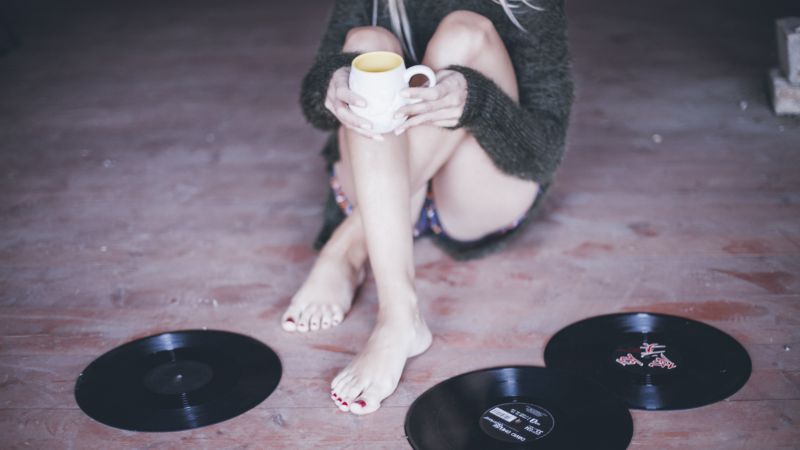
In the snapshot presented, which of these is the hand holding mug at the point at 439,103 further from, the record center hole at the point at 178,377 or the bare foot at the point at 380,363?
the record center hole at the point at 178,377

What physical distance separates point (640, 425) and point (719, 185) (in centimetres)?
91

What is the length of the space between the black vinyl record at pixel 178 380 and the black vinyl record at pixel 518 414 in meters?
0.28

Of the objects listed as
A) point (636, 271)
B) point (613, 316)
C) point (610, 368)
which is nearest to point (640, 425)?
point (610, 368)

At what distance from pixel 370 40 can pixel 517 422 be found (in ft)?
2.22

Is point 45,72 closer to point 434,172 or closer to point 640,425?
point 434,172

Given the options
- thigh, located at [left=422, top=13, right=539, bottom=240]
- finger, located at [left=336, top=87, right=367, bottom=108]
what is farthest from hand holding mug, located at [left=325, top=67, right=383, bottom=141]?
thigh, located at [left=422, top=13, right=539, bottom=240]

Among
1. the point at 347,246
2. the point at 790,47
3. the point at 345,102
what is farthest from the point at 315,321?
the point at 790,47

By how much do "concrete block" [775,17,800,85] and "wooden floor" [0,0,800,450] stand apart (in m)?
0.13

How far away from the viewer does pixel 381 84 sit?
125 centimetres

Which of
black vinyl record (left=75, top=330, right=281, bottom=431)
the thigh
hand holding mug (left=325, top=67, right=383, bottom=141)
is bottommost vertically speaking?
black vinyl record (left=75, top=330, right=281, bottom=431)

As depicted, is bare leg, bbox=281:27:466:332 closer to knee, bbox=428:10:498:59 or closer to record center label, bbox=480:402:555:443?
knee, bbox=428:10:498:59

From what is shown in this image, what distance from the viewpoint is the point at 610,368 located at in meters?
1.41

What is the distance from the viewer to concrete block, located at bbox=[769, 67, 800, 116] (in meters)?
2.36

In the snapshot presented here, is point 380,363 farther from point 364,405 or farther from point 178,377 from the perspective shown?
point 178,377
